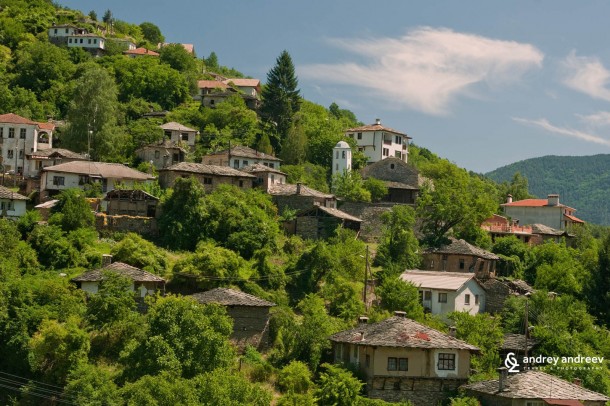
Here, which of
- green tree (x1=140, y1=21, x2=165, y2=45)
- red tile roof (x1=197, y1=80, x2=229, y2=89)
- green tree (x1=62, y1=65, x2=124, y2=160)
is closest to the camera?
green tree (x1=62, y1=65, x2=124, y2=160)

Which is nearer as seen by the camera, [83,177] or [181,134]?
[83,177]

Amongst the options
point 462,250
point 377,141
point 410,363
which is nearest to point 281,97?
point 377,141

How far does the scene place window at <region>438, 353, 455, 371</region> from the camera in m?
46.5

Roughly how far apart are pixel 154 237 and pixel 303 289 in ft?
36.8

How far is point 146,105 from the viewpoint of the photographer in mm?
101688

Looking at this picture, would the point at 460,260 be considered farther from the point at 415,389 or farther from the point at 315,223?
the point at 415,389

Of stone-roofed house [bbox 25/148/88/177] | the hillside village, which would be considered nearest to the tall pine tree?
the hillside village

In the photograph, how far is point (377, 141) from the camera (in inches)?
3688

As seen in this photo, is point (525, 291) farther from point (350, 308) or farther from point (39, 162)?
point (39, 162)

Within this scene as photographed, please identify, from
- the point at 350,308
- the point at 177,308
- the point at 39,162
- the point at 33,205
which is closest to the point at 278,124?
the point at 39,162

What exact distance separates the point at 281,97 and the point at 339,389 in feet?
190

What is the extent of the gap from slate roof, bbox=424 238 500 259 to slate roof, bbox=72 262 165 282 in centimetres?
2448

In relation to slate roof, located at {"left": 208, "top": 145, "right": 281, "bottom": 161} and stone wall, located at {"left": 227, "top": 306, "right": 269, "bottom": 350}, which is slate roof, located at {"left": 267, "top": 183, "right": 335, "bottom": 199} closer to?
slate roof, located at {"left": 208, "top": 145, "right": 281, "bottom": 161}

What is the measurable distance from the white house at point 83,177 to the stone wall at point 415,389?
29688 mm
